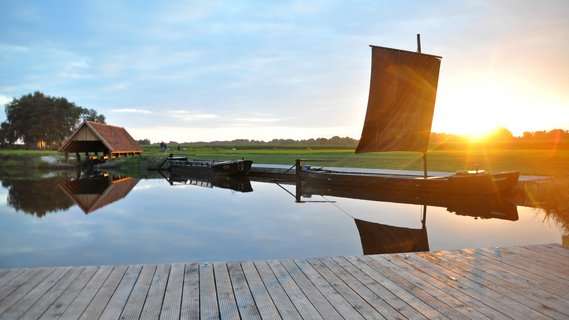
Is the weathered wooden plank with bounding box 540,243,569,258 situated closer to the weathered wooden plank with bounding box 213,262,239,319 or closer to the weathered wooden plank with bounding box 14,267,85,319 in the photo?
the weathered wooden plank with bounding box 213,262,239,319

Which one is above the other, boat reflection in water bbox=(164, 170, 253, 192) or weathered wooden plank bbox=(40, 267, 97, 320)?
weathered wooden plank bbox=(40, 267, 97, 320)

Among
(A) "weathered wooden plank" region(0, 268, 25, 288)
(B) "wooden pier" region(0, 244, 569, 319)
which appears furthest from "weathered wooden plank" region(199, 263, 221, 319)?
(A) "weathered wooden plank" region(0, 268, 25, 288)

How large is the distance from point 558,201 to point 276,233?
473 inches

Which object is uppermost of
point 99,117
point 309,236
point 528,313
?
point 99,117

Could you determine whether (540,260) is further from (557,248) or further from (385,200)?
(385,200)

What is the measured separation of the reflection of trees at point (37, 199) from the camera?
707 inches

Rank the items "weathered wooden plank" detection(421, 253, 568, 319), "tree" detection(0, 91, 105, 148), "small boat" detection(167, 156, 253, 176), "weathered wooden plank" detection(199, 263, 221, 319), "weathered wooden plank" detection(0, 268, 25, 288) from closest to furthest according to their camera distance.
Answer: "weathered wooden plank" detection(199, 263, 221, 319) < "weathered wooden plank" detection(421, 253, 568, 319) < "weathered wooden plank" detection(0, 268, 25, 288) < "small boat" detection(167, 156, 253, 176) < "tree" detection(0, 91, 105, 148)

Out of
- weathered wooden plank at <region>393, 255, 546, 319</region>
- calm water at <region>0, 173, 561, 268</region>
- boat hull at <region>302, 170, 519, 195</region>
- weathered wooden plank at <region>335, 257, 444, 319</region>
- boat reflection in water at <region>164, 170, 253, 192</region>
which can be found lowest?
calm water at <region>0, 173, 561, 268</region>

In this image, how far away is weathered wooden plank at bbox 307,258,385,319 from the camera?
3.92m

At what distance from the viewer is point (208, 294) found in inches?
174

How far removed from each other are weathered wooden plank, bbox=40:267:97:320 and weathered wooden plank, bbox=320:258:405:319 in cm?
315

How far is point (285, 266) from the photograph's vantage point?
5.46m

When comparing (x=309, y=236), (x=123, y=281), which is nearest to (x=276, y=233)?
(x=309, y=236)

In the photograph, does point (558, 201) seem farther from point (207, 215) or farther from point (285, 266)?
point (285, 266)
